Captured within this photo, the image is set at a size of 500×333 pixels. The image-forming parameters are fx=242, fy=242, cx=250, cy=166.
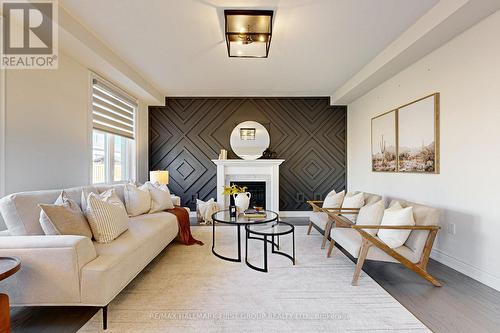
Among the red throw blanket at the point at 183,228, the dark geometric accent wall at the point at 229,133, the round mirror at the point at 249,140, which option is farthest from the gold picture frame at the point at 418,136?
the red throw blanket at the point at 183,228

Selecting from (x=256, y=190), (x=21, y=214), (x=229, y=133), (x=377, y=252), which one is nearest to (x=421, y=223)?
(x=377, y=252)

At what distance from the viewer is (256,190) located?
5590 mm

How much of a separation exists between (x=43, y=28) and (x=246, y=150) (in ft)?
12.6

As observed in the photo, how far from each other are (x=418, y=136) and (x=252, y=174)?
10.5 feet

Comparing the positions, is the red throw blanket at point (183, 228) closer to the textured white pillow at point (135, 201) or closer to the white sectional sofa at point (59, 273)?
the textured white pillow at point (135, 201)

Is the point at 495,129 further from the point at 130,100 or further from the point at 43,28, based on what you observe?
the point at 130,100

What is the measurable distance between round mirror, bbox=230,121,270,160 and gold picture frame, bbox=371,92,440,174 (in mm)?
2616

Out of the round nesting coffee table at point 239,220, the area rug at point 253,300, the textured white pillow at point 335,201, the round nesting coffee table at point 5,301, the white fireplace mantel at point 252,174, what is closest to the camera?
the round nesting coffee table at point 5,301

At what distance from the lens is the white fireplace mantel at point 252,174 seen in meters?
5.41

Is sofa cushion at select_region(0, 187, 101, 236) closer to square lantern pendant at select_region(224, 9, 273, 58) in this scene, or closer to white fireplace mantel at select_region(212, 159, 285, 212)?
square lantern pendant at select_region(224, 9, 273, 58)

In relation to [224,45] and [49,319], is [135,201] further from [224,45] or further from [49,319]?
[224,45]

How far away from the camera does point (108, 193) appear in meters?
2.83

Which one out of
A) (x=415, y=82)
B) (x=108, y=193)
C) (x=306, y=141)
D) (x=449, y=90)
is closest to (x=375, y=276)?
(x=449, y=90)

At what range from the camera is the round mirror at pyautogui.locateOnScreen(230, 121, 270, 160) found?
559cm
